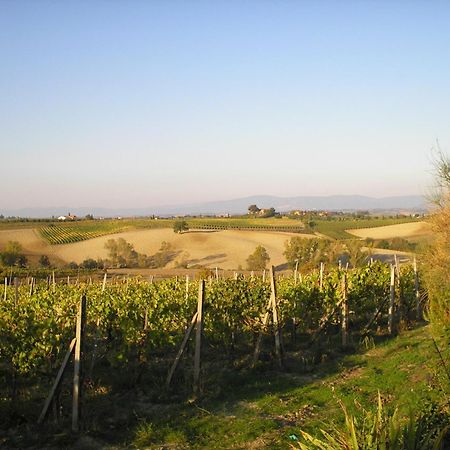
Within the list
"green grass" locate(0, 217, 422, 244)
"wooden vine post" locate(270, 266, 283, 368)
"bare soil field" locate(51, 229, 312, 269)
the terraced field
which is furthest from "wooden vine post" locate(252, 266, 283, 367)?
the terraced field

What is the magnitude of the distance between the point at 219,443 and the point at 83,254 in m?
63.1

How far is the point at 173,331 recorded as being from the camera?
10961 millimetres

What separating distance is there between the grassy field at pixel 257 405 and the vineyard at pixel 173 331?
19.4 inches

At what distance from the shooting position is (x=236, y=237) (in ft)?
256

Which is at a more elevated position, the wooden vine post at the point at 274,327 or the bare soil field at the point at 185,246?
the wooden vine post at the point at 274,327

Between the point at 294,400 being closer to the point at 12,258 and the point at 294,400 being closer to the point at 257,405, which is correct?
the point at 257,405

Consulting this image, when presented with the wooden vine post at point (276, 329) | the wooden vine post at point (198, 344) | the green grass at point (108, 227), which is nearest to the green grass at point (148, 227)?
the green grass at point (108, 227)

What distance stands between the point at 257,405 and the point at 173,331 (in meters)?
3.04

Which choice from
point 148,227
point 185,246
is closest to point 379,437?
point 185,246

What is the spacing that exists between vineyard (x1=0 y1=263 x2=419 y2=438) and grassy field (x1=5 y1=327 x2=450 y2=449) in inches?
Result: 19.4

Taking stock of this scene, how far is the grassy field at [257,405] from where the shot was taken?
7.27m

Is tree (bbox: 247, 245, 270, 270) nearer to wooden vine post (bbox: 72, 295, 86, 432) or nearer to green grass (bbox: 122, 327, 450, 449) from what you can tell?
green grass (bbox: 122, 327, 450, 449)

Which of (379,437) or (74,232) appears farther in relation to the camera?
(74,232)

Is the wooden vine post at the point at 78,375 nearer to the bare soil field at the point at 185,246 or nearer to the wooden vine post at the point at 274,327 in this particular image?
the wooden vine post at the point at 274,327
